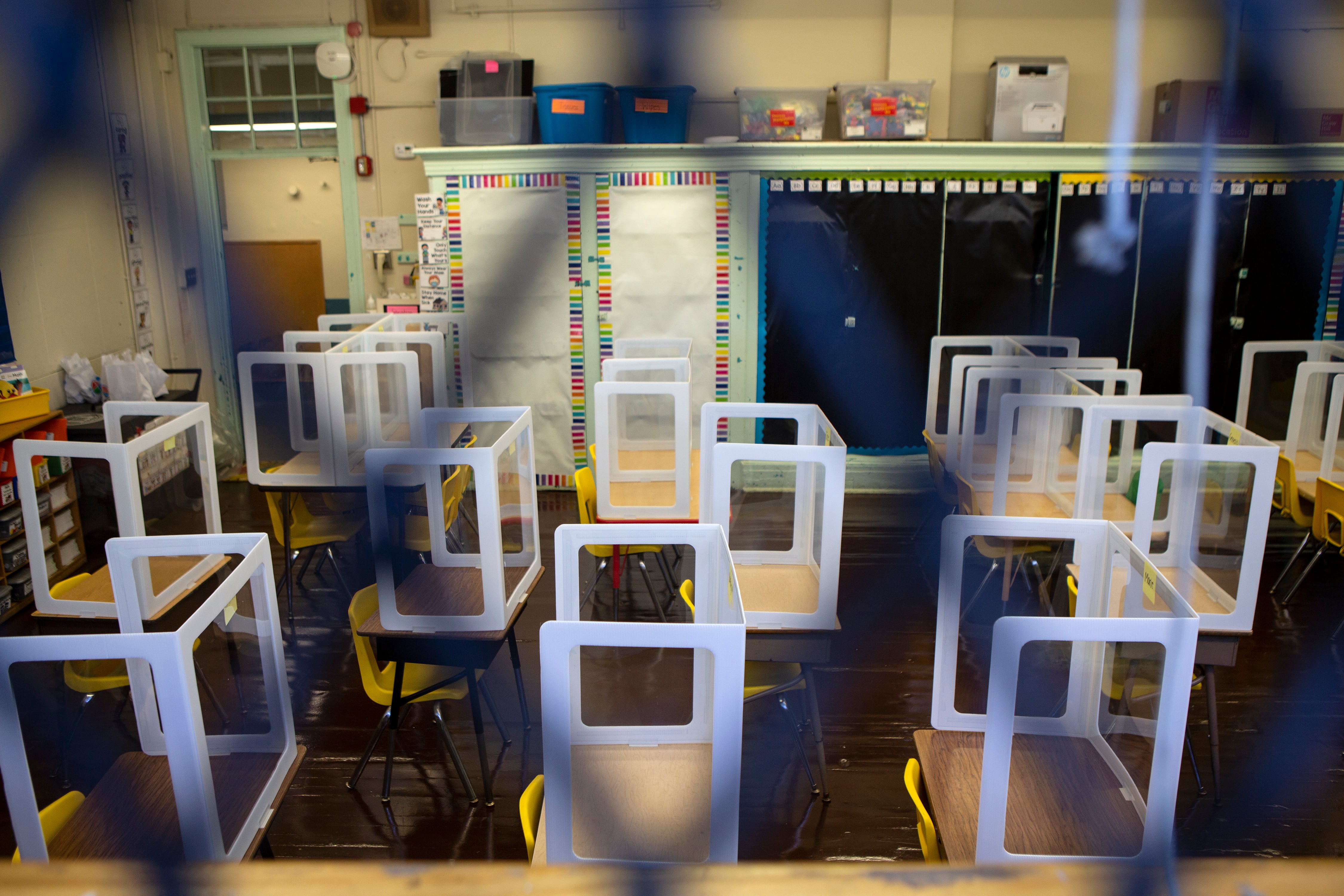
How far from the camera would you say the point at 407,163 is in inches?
235

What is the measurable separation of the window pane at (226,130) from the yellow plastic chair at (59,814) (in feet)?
4.62

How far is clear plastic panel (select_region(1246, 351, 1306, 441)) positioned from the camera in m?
4.51

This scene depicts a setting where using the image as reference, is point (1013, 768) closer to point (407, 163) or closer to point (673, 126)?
point (673, 126)

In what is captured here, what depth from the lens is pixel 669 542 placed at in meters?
2.30

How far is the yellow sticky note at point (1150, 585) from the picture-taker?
5.89 ft

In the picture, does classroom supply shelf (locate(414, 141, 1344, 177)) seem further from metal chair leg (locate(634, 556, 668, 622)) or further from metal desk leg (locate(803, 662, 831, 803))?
metal desk leg (locate(803, 662, 831, 803))

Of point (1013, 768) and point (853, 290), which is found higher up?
point (853, 290)

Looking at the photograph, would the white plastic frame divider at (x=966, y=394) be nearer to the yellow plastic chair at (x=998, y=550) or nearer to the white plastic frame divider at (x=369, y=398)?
the yellow plastic chair at (x=998, y=550)

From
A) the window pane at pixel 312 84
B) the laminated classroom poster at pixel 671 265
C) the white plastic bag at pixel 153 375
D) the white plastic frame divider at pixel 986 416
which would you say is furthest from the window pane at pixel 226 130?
the window pane at pixel 312 84

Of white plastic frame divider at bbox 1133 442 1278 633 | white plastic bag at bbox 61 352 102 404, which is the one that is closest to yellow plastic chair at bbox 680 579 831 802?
white plastic frame divider at bbox 1133 442 1278 633

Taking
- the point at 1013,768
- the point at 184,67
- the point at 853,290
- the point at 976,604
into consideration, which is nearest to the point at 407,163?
the point at 853,290

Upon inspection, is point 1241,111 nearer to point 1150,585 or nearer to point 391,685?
point 1150,585

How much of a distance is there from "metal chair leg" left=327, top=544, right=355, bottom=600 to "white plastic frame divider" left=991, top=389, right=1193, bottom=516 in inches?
113

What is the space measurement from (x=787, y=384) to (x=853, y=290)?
71 centimetres
